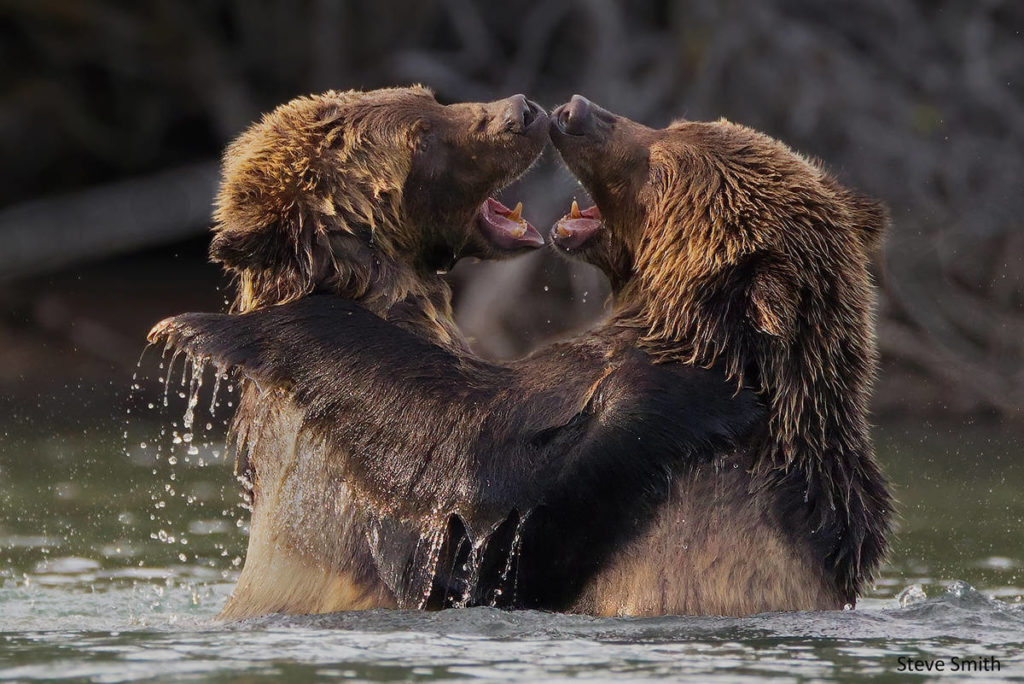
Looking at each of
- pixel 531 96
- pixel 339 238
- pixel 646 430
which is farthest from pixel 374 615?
pixel 531 96

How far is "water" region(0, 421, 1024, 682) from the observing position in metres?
4.44

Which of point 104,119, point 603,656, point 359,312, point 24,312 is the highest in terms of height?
point 104,119

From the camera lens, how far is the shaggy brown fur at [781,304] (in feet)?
16.8

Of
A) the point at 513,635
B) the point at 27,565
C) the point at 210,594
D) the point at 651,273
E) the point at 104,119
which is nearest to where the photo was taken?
the point at 513,635

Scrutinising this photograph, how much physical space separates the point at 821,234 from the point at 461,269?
7.42 m

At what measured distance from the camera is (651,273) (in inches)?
219

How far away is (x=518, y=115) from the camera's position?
579cm

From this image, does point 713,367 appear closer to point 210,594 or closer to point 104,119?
point 210,594

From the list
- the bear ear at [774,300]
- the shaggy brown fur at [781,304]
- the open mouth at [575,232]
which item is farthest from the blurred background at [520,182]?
the bear ear at [774,300]

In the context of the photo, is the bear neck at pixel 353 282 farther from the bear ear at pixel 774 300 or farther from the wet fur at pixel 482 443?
the bear ear at pixel 774 300

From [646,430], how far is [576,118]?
A: 1.34m

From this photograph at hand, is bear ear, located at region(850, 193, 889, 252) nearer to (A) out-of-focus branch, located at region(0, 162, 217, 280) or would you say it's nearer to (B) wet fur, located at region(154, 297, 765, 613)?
(B) wet fur, located at region(154, 297, 765, 613)

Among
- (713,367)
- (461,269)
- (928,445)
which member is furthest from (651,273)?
(461,269)

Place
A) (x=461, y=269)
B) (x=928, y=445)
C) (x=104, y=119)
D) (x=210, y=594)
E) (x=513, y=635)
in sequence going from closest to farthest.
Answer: (x=513, y=635), (x=210, y=594), (x=928, y=445), (x=461, y=269), (x=104, y=119)
